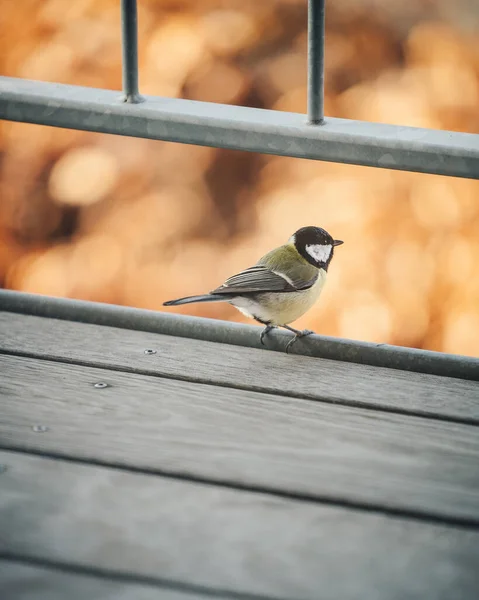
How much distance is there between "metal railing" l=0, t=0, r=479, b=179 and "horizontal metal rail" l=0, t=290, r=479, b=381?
336 millimetres

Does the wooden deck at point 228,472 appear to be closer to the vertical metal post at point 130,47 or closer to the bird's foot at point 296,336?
the bird's foot at point 296,336

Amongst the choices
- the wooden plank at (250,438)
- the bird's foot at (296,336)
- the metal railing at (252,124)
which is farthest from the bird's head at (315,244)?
the wooden plank at (250,438)

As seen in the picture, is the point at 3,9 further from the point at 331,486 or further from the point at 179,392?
the point at 331,486

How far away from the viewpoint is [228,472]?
1.33 meters

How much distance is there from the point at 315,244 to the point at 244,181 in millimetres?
1107

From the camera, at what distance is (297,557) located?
45.0 inches

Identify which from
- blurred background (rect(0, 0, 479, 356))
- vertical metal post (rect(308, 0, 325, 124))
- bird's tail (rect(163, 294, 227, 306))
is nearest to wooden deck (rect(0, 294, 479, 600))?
bird's tail (rect(163, 294, 227, 306))

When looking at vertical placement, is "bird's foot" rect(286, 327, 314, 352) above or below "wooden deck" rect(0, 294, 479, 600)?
above

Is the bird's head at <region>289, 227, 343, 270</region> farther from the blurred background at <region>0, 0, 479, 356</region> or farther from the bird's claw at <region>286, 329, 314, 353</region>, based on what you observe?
the blurred background at <region>0, 0, 479, 356</region>

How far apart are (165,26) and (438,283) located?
133cm

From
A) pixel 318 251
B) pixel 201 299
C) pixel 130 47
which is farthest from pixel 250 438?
pixel 318 251

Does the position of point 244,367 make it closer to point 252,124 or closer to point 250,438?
point 250,438

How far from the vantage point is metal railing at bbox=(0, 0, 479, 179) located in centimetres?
162

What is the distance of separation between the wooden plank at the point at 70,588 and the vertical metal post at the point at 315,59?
2.91 ft
